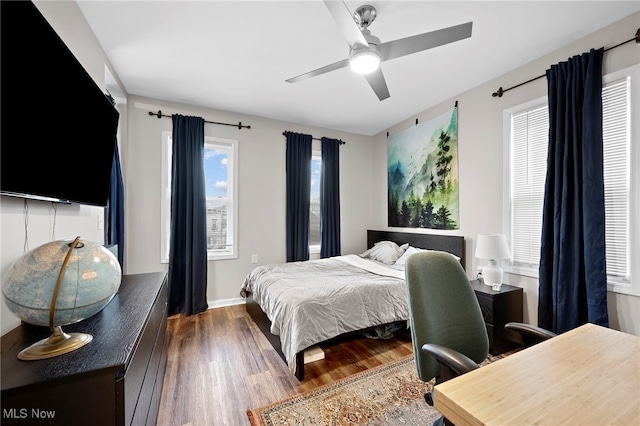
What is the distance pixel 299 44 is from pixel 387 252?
280 centimetres

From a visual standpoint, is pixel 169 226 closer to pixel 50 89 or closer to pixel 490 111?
pixel 50 89

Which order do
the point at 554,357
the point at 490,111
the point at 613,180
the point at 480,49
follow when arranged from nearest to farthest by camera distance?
the point at 554,357
the point at 613,180
the point at 480,49
the point at 490,111

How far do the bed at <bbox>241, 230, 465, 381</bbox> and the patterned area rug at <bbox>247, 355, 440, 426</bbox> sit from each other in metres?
0.29

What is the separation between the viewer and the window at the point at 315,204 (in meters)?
4.41

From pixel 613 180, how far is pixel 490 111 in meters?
1.29

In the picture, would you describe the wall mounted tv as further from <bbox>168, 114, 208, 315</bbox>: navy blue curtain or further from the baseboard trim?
the baseboard trim

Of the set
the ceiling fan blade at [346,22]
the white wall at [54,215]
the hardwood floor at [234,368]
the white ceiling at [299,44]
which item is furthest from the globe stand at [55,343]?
the white ceiling at [299,44]

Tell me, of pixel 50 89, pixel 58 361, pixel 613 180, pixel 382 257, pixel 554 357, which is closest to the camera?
pixel 58 361

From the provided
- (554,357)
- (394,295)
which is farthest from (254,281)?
(554,357)

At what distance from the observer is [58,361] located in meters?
0.86

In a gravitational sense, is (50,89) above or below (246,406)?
above

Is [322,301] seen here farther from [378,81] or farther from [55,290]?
[378,81]

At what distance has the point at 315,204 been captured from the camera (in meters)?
4.45

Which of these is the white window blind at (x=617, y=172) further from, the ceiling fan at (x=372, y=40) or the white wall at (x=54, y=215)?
the white wall at (x=54, y=215)
